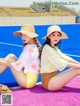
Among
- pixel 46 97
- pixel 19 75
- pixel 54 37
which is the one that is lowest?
pixel 46 97

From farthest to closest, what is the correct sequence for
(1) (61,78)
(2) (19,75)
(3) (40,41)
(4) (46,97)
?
(3) (40,41), (2) (19,75), (1) (61,78), (4) (46,97)

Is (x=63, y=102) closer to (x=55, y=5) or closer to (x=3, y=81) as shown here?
(x=3, y=81)

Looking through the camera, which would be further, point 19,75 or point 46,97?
point 19,75

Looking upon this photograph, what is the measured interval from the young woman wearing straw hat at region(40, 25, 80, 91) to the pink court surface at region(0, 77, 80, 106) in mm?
98

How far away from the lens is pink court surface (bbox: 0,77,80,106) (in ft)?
8.47

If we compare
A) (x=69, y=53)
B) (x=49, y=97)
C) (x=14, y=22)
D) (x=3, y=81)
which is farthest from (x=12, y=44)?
(x=14, y=22)

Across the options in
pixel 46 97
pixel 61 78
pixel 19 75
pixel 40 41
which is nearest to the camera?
pixel 46 97

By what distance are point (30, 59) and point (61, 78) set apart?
1.34ft

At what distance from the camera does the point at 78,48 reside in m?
5.77

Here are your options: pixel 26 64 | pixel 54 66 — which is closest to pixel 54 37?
pixel 54 66

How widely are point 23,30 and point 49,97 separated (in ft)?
2.69

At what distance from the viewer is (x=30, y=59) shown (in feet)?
9.96

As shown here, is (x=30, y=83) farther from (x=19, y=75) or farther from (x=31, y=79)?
(x=19, y=75)

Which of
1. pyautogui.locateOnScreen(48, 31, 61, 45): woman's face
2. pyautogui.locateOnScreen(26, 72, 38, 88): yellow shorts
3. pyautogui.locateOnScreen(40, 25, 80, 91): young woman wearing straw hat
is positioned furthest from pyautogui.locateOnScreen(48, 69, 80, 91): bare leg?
pyautogui.locateOnScreen(48, 31, 61, 45): woman's face
